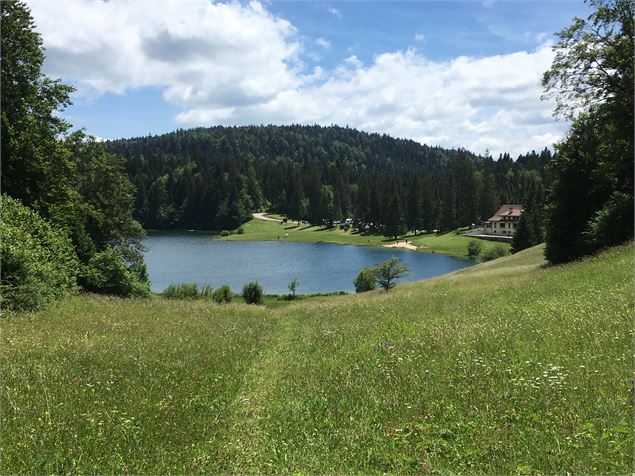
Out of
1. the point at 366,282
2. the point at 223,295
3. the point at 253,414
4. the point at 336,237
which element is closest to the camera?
the point at 253,414

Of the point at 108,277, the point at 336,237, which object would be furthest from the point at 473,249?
the point at 108,277

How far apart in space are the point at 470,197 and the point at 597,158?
110097 mm

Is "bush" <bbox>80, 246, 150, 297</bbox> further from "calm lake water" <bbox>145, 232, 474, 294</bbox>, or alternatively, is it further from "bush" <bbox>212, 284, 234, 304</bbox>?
"calm lake water" <bbox>145, 232, 474, 294</bbox>

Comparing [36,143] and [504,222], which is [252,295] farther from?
[504,222]

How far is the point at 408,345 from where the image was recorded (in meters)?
12.3

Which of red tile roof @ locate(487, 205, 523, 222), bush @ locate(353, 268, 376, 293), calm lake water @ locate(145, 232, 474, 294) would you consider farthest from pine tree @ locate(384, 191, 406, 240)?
bush @ locate(353, 268, 376, 293)

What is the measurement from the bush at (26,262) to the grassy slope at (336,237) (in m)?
98.0

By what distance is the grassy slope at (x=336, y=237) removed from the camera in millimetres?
122500

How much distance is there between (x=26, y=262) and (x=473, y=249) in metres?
105

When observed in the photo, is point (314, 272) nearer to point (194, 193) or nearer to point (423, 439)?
point (423, 439)

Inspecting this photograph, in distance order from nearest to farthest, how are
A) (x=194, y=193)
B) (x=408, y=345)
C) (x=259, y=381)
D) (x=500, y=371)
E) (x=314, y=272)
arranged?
1. (x=500, y=371)
2. (x=259, y=381)
3. (x=408, y=345)
4. (x=314, y=272)
5. (x=194, y=193)

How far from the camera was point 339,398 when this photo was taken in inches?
354

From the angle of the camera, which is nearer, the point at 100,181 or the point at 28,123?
the point at 28,123

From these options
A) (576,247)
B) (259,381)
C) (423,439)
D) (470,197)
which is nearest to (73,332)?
(259,381)
